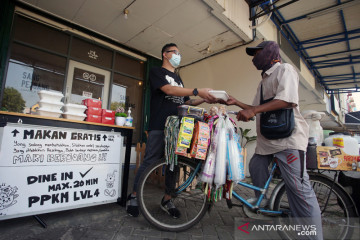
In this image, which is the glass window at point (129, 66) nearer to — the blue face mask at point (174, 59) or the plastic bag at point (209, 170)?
the blue face mask at point (174, 59)

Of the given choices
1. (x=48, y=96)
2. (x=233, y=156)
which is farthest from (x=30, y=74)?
(x=233, y=156)

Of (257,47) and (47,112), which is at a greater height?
(257,47)

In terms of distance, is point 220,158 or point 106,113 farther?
point 106,113

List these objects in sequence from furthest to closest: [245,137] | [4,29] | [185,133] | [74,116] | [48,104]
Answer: [245,137] → [4,29] → [74,116] → [48,104] → [185,133]

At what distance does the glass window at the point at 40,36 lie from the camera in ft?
14.1

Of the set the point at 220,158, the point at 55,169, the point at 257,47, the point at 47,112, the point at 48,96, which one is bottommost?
the point at 55,169

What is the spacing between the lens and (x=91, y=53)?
5355 millimetres

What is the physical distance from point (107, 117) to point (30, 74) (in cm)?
348

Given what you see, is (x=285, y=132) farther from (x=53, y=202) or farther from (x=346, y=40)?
(x=346, y=40)

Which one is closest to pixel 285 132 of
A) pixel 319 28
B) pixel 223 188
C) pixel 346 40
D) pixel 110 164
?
pixel 223 188

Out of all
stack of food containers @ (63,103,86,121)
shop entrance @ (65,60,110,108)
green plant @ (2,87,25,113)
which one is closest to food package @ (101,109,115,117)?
stack of food containers @ (63,103,86,121)

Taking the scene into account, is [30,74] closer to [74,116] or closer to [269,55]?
[74,116]

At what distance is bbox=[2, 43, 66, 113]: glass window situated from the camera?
4.18m

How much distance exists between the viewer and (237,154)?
5.40 feet
